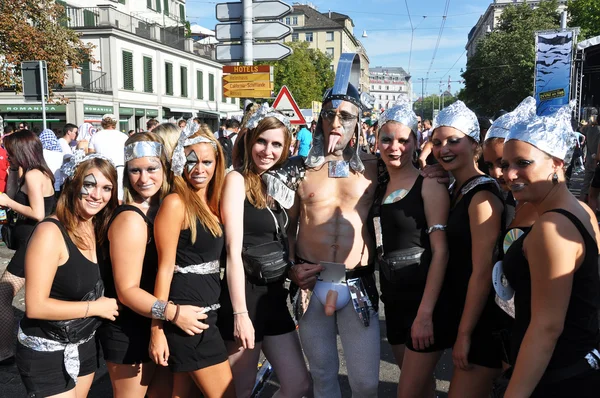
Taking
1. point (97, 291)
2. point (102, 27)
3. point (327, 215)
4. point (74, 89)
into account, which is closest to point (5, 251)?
point (97, 291)

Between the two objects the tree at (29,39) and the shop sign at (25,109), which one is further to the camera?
the shop sign at (25,109)

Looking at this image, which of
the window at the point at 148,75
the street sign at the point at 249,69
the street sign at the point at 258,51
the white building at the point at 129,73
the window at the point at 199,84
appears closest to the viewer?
the street sign at the point at 258,51

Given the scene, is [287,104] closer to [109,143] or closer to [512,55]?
[109,143]

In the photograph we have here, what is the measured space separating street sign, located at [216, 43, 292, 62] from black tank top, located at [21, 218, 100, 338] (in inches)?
206

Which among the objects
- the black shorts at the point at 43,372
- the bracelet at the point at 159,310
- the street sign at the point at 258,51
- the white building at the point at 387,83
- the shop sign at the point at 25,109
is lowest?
the black shorts at the point at 43,372

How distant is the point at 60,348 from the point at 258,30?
5557 millimetres

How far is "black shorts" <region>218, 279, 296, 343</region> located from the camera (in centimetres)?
280

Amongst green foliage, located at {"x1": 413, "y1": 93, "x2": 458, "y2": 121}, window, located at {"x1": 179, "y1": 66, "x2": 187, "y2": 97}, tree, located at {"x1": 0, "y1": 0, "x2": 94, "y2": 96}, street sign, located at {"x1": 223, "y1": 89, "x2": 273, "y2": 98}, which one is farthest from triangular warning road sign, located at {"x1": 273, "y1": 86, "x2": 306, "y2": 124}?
green foliage, located at {"x1": 413, "y1": 93, "x2": 458, "y2": 121}

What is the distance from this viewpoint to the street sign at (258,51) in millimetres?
7191

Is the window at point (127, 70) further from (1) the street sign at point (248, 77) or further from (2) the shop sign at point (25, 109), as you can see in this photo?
(1) the street sign at point (248, 77)

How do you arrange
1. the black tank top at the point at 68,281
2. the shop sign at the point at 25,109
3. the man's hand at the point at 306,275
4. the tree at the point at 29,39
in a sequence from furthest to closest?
the shop sign at the point at 25,109 → the tree at the point at 29,39 → the man's hand at the point at 306,275 → the black tank top at the point at 68,281

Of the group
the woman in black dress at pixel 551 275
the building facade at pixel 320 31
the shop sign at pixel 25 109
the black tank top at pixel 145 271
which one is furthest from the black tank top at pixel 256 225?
the building facade at pixel 320 31

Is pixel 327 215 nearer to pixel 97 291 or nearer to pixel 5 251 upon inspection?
pixel 97 291

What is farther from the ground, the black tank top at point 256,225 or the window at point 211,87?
the window at point 211,87
